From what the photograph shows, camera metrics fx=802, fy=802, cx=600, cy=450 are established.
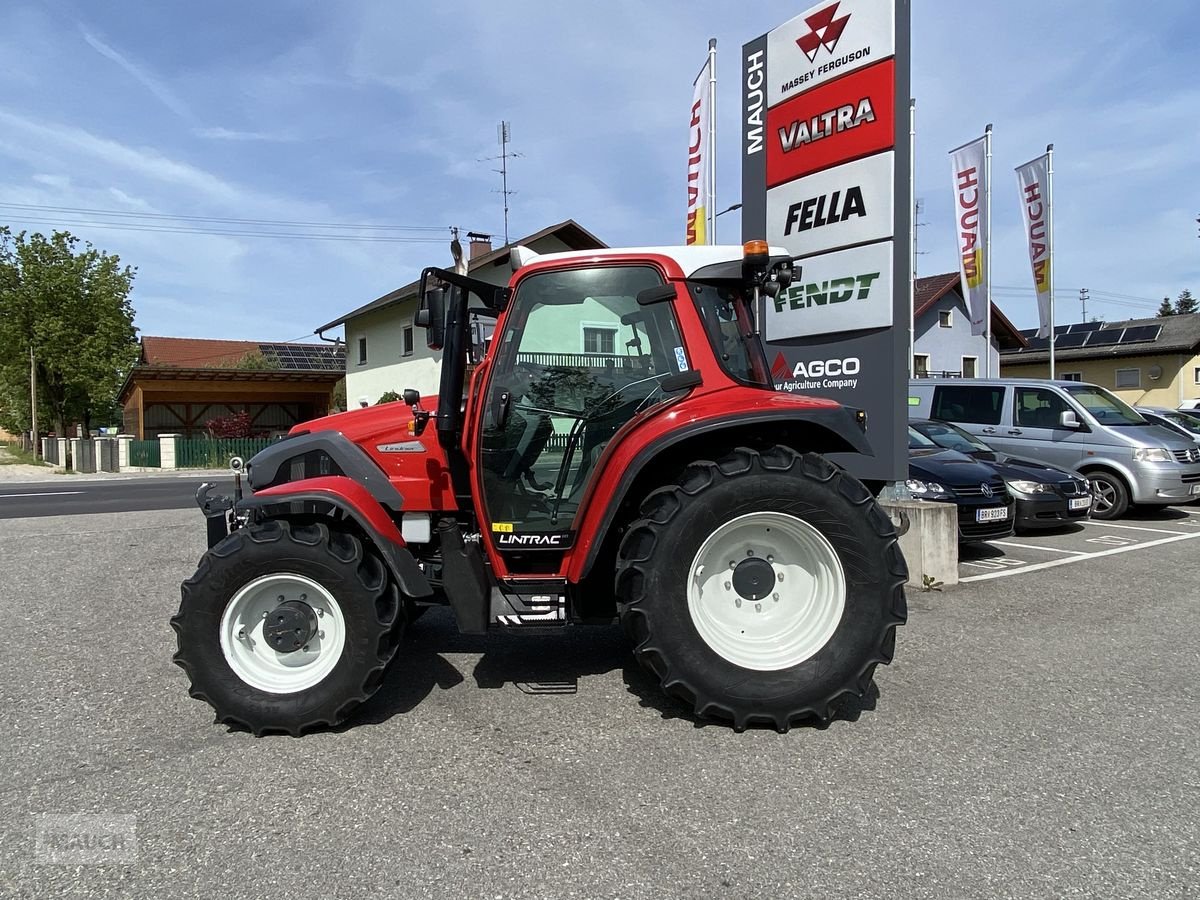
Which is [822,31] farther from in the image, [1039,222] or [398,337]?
[398,337]

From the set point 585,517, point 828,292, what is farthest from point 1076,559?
point 585,517

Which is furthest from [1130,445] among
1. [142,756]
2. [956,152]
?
[142,756]

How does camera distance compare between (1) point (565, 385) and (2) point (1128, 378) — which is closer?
(1) point (565, 385)

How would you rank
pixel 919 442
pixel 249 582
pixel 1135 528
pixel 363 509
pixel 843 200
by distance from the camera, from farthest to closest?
pixel 1135 528, pixel 919 442, pixel 843 200, pixel 363 509, pixel 249 582

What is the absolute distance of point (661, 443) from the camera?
12.0 ft

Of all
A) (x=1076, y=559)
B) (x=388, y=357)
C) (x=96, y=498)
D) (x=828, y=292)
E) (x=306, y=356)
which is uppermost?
(x=306, y=356)

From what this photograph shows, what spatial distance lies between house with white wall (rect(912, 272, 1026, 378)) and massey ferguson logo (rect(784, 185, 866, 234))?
2436 cm

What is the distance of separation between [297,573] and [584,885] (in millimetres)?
1909

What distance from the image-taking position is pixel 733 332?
4023 millimetres

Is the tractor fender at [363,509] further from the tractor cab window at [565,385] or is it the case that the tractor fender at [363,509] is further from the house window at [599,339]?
the house window at [599,339]

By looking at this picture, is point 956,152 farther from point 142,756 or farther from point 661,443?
point 142,756

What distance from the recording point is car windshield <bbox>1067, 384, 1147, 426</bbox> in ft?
37.2

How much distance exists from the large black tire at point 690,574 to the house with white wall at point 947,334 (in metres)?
28.2

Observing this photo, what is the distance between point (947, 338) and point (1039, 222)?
1210 cm
